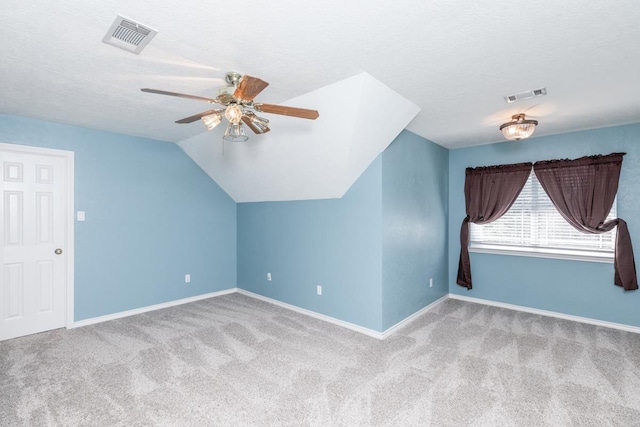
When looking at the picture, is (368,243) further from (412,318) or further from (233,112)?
(233,112)

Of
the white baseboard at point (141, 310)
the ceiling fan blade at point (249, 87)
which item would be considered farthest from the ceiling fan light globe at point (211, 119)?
the white baseboard at point (141, 310)

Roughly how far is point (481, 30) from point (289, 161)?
90.4 inches

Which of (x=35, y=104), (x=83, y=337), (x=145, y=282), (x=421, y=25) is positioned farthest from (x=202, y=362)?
(x=421, y=25)

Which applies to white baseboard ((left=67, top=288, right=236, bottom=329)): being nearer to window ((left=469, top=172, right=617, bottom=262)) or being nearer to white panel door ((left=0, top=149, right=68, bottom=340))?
white panel door ((left=0, top=149, right=68, bottom=340))

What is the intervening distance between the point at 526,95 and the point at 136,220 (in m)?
4.63

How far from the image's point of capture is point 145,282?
4254mm

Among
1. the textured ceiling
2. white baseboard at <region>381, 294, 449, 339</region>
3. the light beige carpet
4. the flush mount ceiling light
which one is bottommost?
the light beige carpet

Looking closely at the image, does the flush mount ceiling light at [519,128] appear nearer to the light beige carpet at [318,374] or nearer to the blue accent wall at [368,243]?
the blue accent wall at [368,243]

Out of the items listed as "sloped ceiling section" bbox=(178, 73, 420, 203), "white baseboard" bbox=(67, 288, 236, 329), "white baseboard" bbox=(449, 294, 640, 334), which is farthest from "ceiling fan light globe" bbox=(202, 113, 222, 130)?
"white baseboard" bbox=(449, 294, 640, 334)

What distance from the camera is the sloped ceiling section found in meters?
2.67

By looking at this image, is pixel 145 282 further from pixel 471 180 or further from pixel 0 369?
pixel 471 180

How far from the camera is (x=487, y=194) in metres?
4.48

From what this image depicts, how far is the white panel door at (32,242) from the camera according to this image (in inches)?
131

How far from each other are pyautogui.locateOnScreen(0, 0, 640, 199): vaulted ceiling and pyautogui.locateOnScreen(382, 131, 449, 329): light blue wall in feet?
2.84
